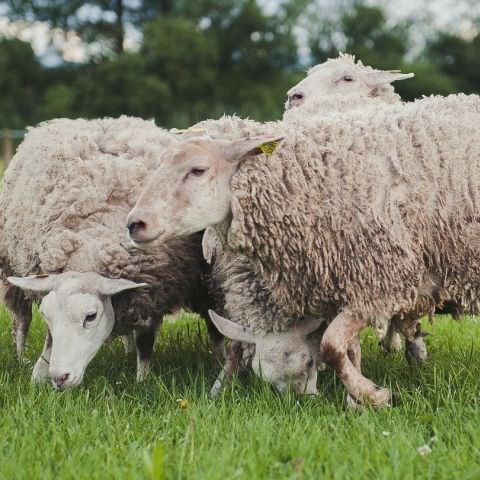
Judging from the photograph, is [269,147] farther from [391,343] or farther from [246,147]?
[391,343]

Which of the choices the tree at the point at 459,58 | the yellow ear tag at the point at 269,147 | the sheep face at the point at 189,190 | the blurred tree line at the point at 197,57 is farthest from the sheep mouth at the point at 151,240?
the tree at the point at 459,58

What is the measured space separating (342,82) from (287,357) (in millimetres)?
2576

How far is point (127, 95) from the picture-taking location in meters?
30.0

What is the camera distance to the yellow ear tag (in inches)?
141

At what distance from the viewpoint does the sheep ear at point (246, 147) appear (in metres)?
3.58

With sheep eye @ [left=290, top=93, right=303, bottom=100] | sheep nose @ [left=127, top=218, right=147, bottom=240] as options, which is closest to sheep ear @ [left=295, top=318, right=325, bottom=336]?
sheep nose @ [left=127, top=218, right=147, bottom=240]

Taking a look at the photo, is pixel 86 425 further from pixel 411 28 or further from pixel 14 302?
pixel 411 28

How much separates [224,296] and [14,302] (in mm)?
1595

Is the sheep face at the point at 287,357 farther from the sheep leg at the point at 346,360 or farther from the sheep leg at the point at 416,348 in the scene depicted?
the sheep leg at the point at 416,348

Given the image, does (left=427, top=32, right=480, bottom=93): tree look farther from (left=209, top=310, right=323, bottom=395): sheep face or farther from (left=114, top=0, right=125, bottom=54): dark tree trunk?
(left=209, top=310, right=323, bottom=395): sheep face

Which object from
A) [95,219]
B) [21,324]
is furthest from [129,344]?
[95,219]

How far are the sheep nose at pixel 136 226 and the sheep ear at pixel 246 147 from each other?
46cm

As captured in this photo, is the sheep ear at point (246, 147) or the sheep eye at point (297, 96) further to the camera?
the sheep eye at point (297, 96)

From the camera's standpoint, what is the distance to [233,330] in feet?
13.7
